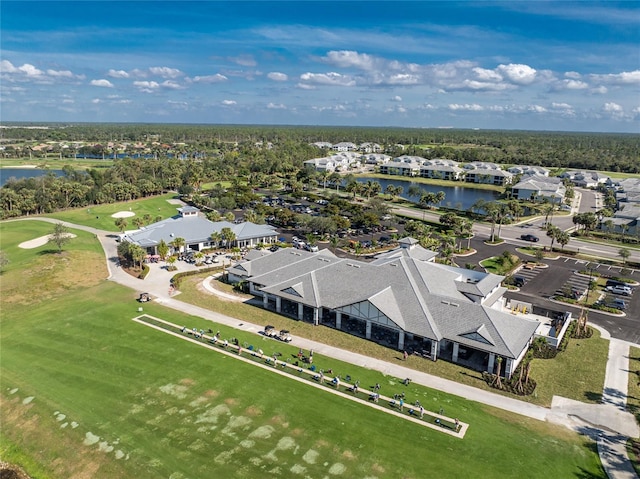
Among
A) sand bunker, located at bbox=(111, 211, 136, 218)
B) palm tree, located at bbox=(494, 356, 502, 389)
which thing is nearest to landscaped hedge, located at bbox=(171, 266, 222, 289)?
palm tree, located at bbox=(494, 356, 502, 389)

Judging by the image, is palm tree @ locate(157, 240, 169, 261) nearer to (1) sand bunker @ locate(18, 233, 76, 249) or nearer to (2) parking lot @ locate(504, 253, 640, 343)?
(1) sand bunker @ locate(18, 233, 76, 249)

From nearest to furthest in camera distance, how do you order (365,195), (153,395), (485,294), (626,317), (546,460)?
1. (546,460)
2. (153,395)
3. (485,294)
4. (626,317)
5. (365,195)

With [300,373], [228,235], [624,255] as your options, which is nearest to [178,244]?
[228,235]

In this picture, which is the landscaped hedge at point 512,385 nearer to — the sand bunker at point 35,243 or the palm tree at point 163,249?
the palm tree at point 163,249

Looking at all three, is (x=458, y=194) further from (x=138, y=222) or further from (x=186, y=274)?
(x=186, y=274)

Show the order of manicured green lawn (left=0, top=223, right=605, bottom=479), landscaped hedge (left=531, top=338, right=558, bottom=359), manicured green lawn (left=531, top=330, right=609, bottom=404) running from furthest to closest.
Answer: landscaped hedge (left=531, top=338, right=558, bottom=359) → manicured green lawn (left=531, top=330, right=609, bottom=404) → manicured green lawn (left=0, top=223, right=605, bottom=479)

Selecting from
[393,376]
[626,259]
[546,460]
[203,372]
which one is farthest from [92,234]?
[626,259]

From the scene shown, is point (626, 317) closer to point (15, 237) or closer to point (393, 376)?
point (393, 376)
